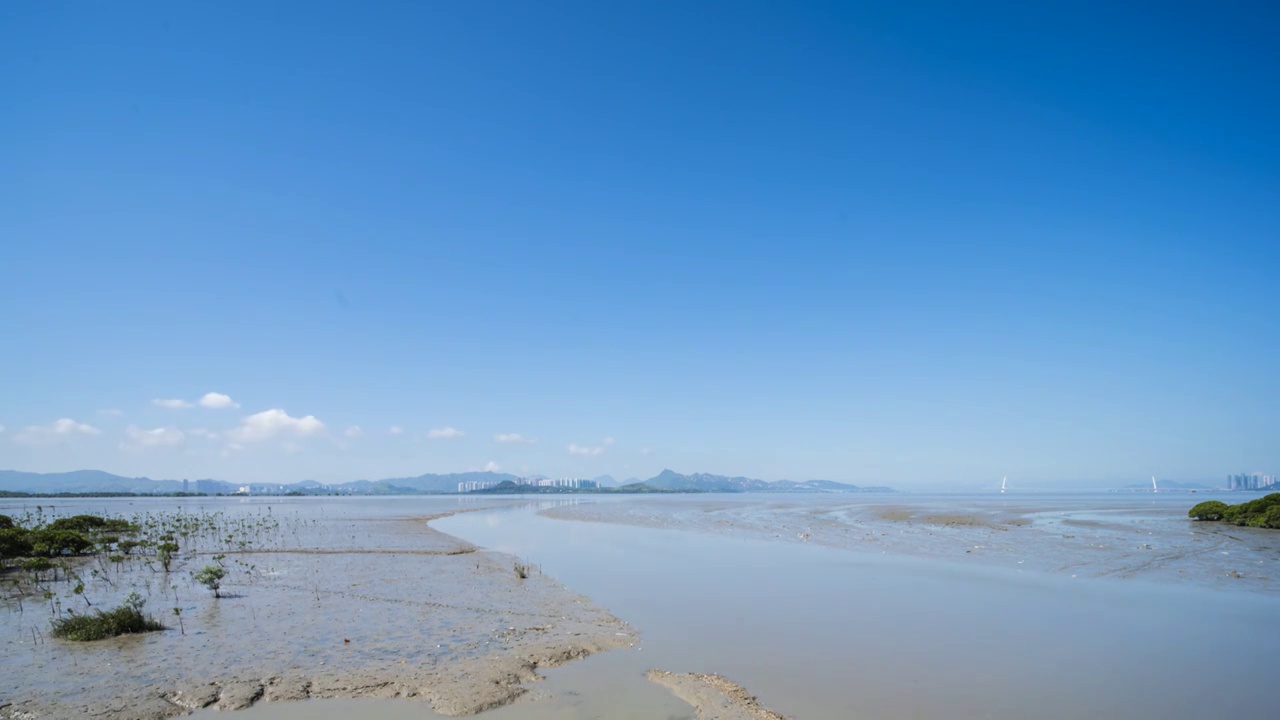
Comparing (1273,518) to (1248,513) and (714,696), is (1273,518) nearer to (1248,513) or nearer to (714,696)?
(1248,513)

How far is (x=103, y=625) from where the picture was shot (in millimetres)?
13719

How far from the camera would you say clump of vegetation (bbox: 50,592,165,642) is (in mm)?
13531

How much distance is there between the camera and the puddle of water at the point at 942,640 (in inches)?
405

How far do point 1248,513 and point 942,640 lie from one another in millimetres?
47076

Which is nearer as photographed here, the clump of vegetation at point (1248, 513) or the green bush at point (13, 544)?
the green bush at point (13, 544)

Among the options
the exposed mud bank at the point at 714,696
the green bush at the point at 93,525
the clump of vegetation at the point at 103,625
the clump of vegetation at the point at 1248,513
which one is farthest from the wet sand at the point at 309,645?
the clump of vegetation at the point at 1248,513

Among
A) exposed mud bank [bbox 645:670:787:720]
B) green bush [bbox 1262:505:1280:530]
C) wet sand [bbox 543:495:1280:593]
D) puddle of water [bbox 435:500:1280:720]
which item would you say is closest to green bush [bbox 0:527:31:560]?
puddle of water [bbox 435:500:1280:720]

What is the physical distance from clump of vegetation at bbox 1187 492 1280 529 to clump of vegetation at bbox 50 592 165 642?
59071mm

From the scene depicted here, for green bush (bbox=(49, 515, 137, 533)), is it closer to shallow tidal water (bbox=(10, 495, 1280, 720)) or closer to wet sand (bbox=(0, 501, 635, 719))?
wet sand (bbox=(0, 501, 635, 719))

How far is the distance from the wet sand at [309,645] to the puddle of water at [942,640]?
169 cm

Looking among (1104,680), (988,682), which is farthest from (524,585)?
(1104,680)

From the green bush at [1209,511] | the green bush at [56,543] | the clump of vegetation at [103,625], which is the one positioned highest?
the clump of vegetation at [103,625]

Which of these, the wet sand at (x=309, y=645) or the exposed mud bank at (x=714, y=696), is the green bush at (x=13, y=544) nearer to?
the wet sand at (x=309, y=645)

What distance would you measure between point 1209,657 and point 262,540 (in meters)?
42.1
